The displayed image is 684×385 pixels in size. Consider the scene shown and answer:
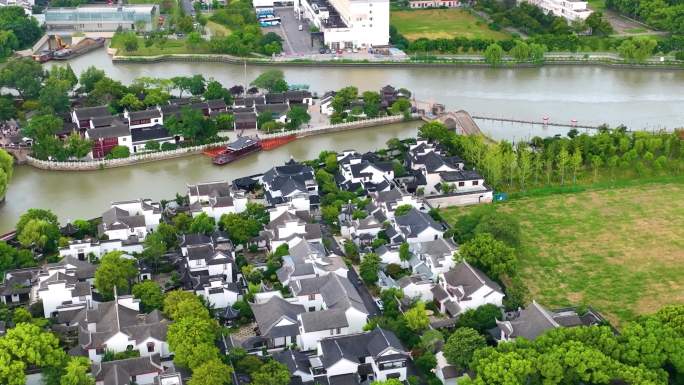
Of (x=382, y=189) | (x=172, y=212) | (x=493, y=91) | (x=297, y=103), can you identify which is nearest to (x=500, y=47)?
(x=493, y=91)

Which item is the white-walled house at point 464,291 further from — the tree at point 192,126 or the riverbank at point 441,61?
the riverbank at point 441,61

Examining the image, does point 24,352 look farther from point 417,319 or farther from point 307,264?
point 417,319

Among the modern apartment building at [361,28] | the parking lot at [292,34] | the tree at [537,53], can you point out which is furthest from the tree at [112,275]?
the tree at [537,53]

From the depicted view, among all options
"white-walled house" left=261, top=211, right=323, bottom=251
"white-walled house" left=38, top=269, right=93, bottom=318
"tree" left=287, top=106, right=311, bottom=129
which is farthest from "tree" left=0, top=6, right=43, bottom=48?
"white-walled house" left=38, top=269, right=93, bottom=318

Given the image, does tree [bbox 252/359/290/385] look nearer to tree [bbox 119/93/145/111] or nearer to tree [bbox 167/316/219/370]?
tree [bbox 167/316/219/370]

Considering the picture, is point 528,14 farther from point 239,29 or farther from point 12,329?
point 12,329
